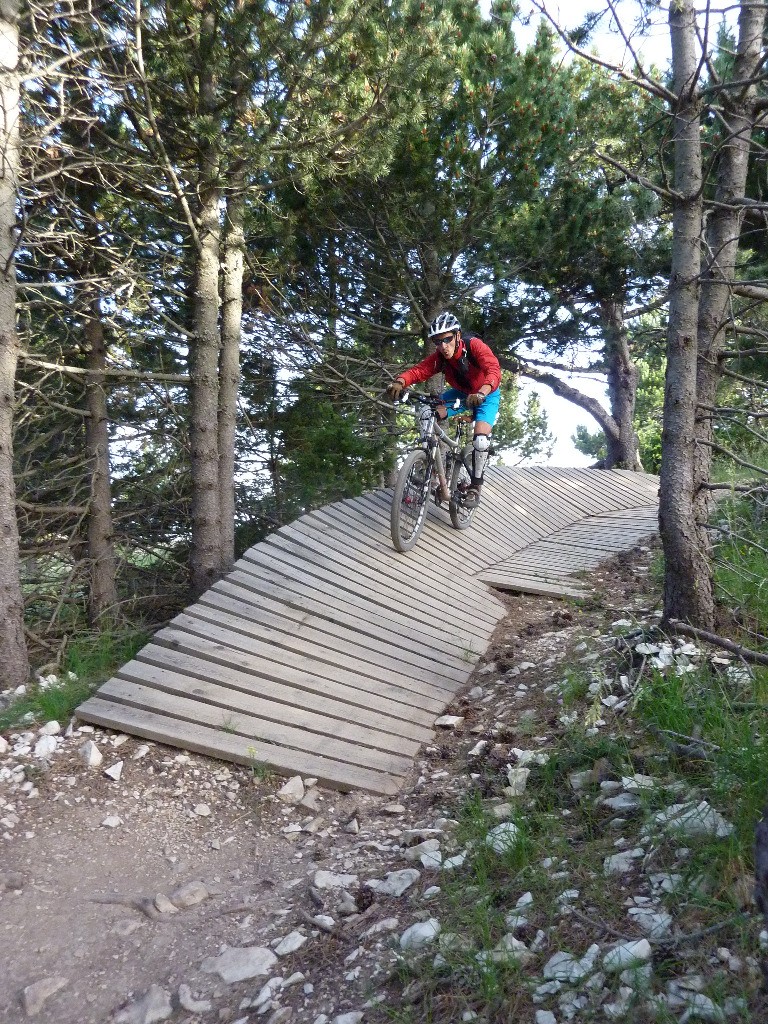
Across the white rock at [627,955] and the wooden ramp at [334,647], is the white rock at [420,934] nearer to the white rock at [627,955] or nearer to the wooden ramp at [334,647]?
the white rock at [627,955]

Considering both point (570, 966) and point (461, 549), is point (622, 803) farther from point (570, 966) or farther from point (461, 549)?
point (461, 549)

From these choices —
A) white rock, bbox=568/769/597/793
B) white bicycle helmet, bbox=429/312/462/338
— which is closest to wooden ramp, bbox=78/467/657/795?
white rock, bbox=568/769/597/793

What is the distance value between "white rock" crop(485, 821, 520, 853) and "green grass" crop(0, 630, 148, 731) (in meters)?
2.63

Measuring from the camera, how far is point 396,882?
3092 millimetres

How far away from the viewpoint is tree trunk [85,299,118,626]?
812cm

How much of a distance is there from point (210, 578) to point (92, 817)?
462 cm

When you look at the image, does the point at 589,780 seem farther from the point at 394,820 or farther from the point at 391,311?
the point at 391,311

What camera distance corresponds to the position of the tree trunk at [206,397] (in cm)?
775

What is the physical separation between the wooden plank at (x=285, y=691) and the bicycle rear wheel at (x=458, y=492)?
3672 mm

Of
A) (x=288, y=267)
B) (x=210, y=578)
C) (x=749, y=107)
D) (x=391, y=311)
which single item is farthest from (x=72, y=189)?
(x=749, y=107)

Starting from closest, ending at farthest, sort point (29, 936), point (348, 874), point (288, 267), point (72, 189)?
1. point (29, 936)
2. point (348, 874)
3. point (72, 189)
4. point (288, 267)

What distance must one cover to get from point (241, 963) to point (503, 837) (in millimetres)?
1145

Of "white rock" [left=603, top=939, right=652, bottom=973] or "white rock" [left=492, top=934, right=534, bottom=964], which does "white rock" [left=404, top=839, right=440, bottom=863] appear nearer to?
"white rock" [left=492, top=934, right=534, bottom=964]

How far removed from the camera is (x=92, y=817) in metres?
3.68
